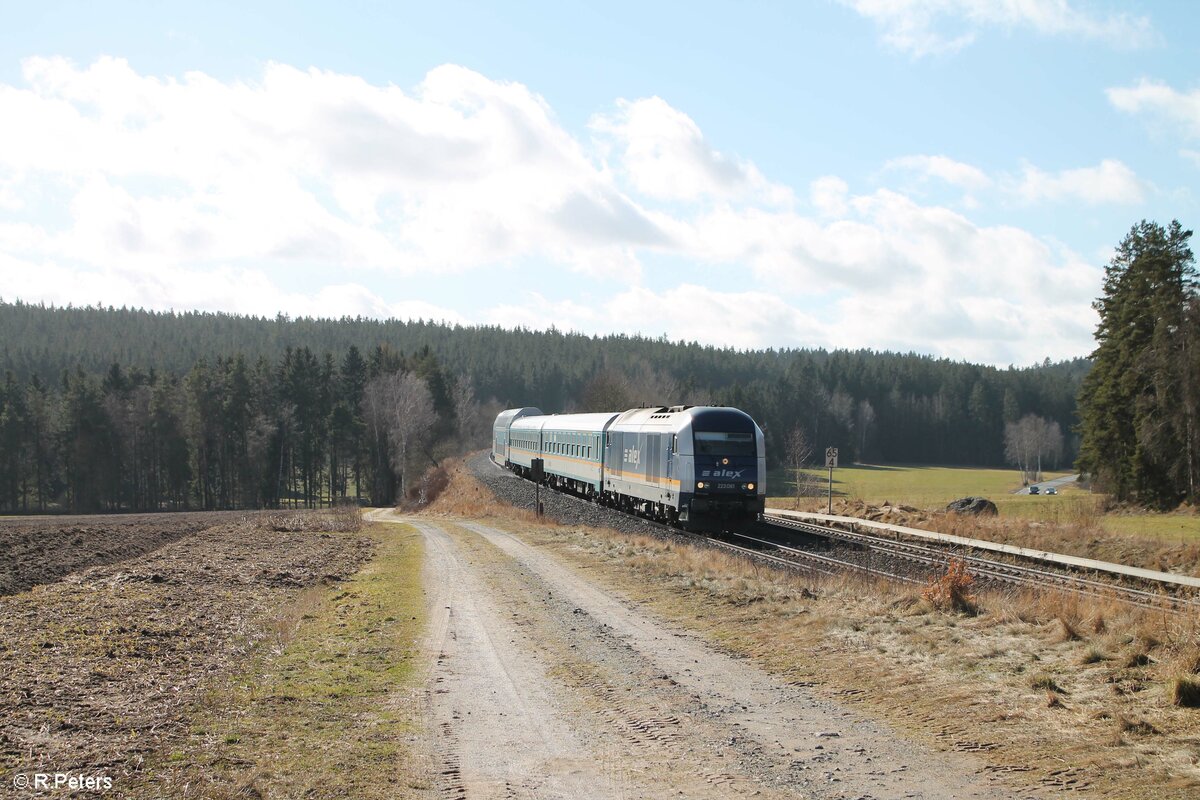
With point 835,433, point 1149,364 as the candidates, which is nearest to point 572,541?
point 1149,364

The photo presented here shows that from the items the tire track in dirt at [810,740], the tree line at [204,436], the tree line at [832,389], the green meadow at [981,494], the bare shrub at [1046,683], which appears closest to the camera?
the tire track in dirt at [810,740]

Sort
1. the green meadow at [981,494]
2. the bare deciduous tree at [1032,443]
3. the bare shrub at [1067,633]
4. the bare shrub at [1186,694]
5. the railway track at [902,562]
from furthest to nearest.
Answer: the bare deciduous tree at [1032,443], the green meadow at [981,494], the railway track at [902,562], the bare shrub at [1067,633], the bare shrub at [1186,694]

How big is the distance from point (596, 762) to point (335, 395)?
3597 inches

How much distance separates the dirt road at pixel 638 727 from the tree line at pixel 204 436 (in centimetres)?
6677

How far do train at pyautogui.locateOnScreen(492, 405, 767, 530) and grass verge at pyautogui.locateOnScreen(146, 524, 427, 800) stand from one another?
14.8 metres

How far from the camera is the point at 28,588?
18.7m

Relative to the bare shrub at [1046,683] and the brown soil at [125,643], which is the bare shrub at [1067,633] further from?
the brown soil at [125,643]

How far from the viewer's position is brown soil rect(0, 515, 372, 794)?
7.96 meters

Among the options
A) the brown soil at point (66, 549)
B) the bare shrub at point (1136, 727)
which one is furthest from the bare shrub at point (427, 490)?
the bare shrub at point (1136, 727)

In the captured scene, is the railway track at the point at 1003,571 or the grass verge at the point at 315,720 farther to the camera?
the railway track at the point at 1003,571

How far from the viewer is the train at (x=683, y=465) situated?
28.9 metres

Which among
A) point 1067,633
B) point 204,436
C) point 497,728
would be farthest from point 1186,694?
point 204,436

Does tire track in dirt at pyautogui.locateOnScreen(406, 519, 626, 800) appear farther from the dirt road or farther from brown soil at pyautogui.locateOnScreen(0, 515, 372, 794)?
brown soil at pyautogui.locateOnScreen(0, 515, 372, 794)

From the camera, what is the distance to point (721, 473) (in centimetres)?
Result: 2902
